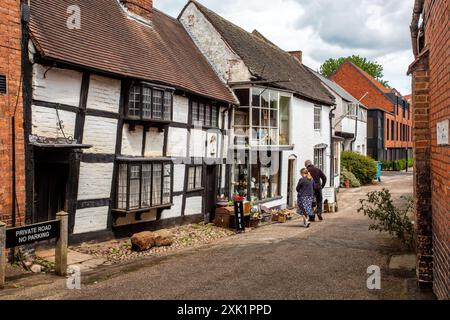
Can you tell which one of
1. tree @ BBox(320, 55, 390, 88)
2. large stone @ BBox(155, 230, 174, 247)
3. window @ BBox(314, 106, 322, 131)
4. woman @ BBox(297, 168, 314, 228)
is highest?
tree @ BBox(320, 55, 390, 88)

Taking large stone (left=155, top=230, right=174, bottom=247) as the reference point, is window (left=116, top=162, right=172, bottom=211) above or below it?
above

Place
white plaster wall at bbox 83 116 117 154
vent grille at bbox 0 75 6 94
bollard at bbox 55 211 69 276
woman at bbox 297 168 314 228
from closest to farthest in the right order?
1. bollard at bbox 55 211 69 276
2. vent grille at bbox 0 75 6 94
3. white plaster wall at bbox 83 116 117 154
4. woman at bbox 297 168 314 228

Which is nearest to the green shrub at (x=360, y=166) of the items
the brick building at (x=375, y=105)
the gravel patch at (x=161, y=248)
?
the brick building at (x=375, y=105)

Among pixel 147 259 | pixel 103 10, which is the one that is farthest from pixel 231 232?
pixel 103 10

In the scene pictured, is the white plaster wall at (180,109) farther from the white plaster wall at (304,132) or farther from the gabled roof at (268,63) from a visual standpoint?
the white plaster wall at (304,132)

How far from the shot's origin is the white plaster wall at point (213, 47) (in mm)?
16562

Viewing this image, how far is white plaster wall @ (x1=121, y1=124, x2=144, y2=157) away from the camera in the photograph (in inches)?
423

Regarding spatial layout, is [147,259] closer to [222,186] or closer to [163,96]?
[163,96]

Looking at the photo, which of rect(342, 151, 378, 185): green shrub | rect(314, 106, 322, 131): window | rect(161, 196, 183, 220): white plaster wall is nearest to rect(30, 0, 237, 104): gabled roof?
rect(161, 196, 183, 220): white plaster wall

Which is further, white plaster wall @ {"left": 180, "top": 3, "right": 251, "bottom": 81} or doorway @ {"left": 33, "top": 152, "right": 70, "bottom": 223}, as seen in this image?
white plaster wall @ {"left": 180, "top": 3, "right": 251, "bottom": 81}

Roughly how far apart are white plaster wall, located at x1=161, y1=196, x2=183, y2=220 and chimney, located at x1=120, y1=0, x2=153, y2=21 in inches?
253

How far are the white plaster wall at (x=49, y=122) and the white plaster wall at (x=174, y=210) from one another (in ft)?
13.8

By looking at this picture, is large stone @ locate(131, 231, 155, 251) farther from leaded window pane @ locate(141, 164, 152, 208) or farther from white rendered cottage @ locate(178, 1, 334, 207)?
white rendered cottage @ locate(178, 1, 334, 207)

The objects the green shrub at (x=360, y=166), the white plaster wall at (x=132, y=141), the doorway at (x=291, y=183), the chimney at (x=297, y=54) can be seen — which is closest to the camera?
the white plaster wall at (x=132, y=141)
